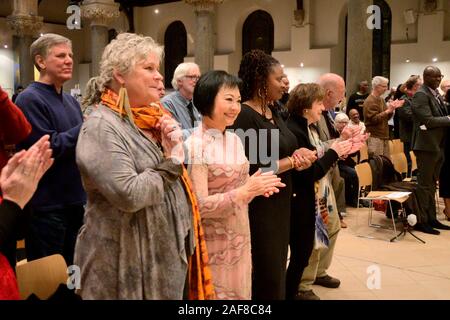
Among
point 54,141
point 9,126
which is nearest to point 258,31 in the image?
point 54,141

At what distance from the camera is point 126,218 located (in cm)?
190

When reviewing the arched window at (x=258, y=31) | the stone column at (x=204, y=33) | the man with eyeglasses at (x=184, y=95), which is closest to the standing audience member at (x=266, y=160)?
the man with eyeglasses at (x=184, y=95)

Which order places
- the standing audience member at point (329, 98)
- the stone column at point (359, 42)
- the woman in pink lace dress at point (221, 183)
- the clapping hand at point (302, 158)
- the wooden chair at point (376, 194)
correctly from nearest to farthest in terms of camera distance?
the woman in pink lace dress at point (221, 183), the clapping hand at point (302, 158), the standing audience member at point (329, 98), the wooden chair at point (376, 194), the stone column at point (359, 42)

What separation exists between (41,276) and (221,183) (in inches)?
35.4

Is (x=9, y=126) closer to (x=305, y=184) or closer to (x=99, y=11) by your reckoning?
(x=305, y=184)

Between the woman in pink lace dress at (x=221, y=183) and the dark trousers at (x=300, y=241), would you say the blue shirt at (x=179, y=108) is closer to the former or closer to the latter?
the dark trousers at (x=300, y=241)

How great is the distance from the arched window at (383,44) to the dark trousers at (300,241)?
11.3 meters

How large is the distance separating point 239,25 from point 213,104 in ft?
48.4

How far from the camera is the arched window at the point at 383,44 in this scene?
13.8 m

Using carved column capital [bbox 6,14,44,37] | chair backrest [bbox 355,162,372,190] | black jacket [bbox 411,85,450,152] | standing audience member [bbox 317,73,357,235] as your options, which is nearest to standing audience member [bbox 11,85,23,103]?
standing audience member [bbox 317,73,357,235]

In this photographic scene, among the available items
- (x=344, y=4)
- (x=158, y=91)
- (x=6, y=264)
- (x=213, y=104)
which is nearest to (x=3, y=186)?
(x=6, y=264)

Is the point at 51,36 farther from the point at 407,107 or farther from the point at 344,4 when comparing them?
the point at 344,4

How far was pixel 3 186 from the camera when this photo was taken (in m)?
1.63

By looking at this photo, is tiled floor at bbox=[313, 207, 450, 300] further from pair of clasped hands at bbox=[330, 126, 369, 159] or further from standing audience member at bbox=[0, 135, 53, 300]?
standing audience member at bbox=[0, 135, 53, 300]
